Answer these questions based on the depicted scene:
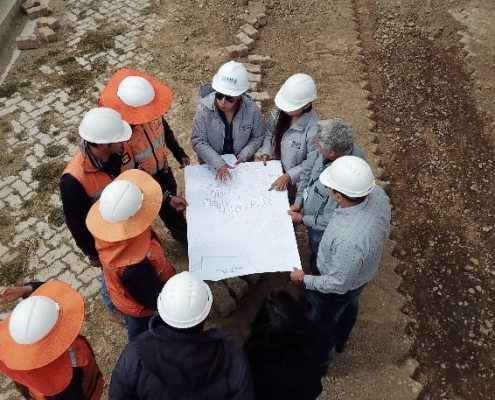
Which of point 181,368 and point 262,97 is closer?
point 181,368

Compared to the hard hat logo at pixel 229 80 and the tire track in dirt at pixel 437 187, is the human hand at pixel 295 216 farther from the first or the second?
the tire track in dirt at pixel 437 187

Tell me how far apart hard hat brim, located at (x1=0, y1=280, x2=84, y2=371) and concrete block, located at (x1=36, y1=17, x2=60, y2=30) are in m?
6.52

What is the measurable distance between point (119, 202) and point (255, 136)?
70.5 inches

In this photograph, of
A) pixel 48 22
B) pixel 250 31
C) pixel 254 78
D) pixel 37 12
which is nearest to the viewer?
pixel 254 78

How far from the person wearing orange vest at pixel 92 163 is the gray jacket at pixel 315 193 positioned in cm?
152

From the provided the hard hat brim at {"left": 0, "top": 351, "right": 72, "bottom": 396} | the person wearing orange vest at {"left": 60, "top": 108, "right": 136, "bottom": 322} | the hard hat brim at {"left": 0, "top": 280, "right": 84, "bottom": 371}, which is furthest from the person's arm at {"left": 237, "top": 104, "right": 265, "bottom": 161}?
the hard hat brim at {"left": 0, "top": 351, "right": 72, "bottom": 396}

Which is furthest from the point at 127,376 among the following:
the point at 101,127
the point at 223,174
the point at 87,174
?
the point at 223,174

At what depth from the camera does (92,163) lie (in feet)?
11.4

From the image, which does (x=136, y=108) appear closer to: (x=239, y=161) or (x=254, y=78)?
(x=239, y=161)

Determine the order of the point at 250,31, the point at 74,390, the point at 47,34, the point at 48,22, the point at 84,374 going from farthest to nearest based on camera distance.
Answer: the point at 250,31 → the point at 48,22 → the point at 47,34 → the point at 84,374 → the point at 74,390

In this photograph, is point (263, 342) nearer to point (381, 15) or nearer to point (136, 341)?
point (136, 341)

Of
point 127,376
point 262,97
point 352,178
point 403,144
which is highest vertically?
point 352,178

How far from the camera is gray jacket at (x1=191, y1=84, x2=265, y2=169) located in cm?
415

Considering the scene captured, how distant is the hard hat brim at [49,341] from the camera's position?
2.48m
